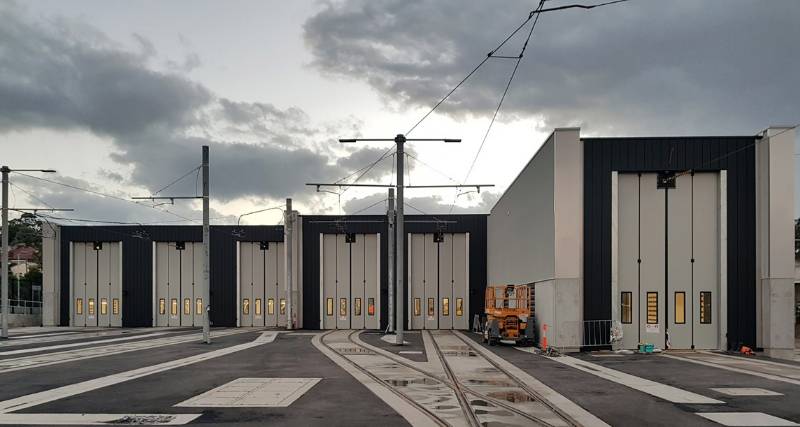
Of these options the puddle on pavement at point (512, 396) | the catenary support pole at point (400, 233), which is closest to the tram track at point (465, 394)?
the puddle on pavement at point (512, 396)

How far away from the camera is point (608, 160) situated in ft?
103

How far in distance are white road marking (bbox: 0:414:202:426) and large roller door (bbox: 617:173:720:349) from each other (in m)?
23.3

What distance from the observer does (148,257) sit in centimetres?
6000

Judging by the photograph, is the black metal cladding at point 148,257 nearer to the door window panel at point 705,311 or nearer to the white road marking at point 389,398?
the white road marking at point 389,398

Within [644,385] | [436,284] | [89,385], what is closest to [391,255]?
[436,284]

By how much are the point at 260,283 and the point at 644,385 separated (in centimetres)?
4546

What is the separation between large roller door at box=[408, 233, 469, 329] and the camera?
188ft

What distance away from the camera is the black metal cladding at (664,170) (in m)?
31.0

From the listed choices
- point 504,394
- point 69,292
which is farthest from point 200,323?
point 504,394

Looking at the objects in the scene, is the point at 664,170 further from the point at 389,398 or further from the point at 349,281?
the point at 349,281

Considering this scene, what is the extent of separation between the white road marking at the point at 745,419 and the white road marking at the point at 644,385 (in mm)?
A: 1607

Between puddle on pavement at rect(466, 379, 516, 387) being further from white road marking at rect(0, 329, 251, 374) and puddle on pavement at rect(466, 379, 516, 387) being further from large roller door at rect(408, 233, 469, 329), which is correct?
large roller door at rect(408, 233, 469, 329)

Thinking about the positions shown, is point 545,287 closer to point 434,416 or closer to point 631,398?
point 631,398

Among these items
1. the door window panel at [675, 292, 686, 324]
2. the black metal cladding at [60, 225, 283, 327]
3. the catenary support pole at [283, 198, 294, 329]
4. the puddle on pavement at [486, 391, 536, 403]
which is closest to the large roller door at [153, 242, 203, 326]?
the black metal cladding at [60, 225, 283, 327]
